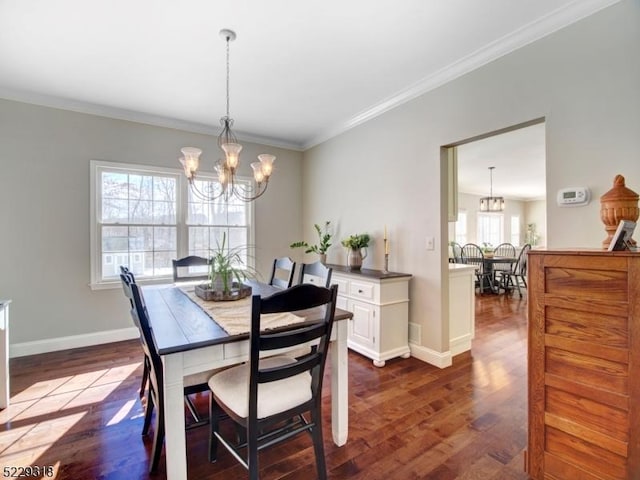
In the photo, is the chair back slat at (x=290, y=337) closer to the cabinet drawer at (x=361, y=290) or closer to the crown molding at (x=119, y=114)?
the cabinet drawer at (x=361, y=290)

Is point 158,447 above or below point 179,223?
below

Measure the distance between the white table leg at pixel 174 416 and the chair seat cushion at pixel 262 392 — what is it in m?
0.22

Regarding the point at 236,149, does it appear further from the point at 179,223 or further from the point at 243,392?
the point at 179,223

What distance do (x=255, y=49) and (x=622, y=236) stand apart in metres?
2.63

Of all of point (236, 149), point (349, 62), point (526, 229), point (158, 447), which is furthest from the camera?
point (526, 229)

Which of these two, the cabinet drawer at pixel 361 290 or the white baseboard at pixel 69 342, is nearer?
the cabinet drawer at pixel 361 290

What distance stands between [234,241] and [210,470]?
315cm

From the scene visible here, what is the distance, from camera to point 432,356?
2.96m

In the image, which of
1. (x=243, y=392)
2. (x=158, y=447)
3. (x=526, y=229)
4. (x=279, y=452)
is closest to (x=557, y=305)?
(x=243, y=392)

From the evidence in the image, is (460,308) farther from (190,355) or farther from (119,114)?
(119,114)

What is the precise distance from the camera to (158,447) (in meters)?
1.62

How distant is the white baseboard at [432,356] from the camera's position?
2.90m

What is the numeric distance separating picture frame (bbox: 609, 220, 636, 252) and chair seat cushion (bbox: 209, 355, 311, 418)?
5.12 feet

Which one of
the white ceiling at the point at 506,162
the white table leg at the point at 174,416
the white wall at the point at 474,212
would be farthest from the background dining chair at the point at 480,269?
the white table leg at the point at 174,416
